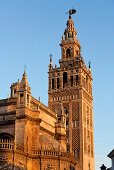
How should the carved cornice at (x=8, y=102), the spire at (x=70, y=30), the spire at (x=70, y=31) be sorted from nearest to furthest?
the carved cornice at (x=8, y=102) < the spire at (x=70, y=31) < the spire at (x=70, y=30)

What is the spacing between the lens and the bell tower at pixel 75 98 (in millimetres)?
59875

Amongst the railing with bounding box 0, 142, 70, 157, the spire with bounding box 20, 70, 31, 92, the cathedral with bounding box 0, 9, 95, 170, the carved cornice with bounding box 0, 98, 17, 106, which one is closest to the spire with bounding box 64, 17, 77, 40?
the cathedral with bounding box 0, 9, 95, 170

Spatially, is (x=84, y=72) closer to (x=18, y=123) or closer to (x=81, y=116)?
(x=81, y=116)

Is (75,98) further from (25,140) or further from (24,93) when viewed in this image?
(25,140)

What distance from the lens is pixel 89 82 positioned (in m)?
69.8

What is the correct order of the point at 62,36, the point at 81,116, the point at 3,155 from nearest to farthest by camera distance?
the point at 3,155, the point at 81,116, the point at 62,36

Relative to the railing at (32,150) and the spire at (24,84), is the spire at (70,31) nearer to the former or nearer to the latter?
→ the spire at (24,84)

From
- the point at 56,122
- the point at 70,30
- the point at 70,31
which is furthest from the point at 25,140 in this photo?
the point at 70,30

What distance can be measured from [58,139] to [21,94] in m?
11.5

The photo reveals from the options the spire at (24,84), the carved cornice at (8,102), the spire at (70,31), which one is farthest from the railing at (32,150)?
the spire at (70,31)

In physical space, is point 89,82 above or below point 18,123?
above

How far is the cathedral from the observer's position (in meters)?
41.1

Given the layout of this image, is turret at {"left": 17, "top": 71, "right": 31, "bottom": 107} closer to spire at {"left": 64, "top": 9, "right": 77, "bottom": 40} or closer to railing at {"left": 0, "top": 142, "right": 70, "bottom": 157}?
railing at {"left": 0, "top": 142, "right": 70, "bottom": 157}

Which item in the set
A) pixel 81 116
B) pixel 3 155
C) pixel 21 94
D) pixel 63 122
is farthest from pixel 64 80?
pixel 3 155
